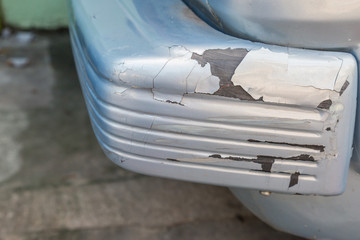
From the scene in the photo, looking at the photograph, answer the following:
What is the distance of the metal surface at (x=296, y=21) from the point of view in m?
1.09

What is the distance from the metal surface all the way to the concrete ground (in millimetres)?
1087

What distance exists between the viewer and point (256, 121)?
113 cm

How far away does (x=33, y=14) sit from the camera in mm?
3779

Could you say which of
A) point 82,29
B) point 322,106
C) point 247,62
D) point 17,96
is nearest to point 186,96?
point 247,62

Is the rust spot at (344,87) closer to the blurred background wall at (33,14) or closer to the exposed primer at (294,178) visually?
the exposed primer at (294,178)

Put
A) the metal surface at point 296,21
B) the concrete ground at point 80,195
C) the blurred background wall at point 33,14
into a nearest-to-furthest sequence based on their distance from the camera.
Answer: the metal surface at point 296,21
the concrete ground at point 80,195
the blurred background wall at point 33,14

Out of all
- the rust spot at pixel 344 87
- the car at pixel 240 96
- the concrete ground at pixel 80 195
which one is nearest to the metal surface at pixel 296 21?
the car at pixel 240 96

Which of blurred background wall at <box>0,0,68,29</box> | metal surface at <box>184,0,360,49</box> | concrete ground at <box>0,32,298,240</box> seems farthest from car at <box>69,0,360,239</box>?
blurred background wall at <box>0,0,68,29</box>

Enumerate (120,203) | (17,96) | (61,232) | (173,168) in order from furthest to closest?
(17,96)
(120,203)
(61,232)
(173,168)

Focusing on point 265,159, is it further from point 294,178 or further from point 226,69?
point 226,69

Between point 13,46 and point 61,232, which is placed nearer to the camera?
point 61,232

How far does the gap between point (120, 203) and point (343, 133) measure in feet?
4.16

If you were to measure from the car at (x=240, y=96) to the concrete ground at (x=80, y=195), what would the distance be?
82 centimetres

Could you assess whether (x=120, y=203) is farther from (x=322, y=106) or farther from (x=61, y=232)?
(x=322, y=106)
